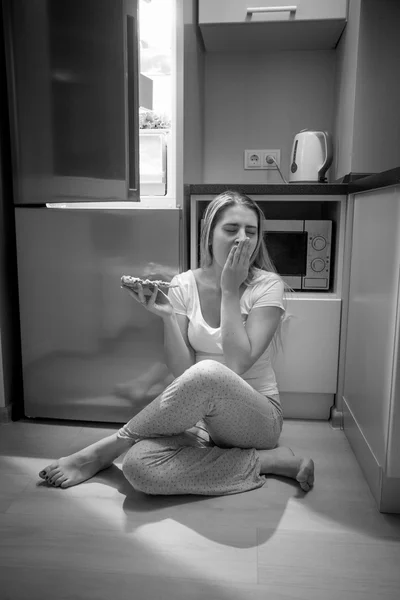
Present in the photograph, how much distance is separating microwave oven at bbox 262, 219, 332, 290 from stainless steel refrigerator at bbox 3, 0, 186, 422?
335 millimetres

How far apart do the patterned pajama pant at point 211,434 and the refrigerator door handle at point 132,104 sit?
0.55 meters

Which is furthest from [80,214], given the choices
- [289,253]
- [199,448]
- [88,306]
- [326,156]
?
[326,156]

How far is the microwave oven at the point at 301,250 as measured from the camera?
1.68 meters

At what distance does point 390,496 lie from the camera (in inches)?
46.4

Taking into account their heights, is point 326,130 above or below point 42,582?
above

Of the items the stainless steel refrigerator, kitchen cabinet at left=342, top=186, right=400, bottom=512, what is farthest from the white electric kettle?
the stainless steel refrigerator

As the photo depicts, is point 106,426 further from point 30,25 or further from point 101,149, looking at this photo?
point 30,25

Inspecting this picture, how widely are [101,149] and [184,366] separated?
652mm

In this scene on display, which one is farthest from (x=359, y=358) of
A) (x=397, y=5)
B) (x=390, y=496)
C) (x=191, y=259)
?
(x=397, y=5)

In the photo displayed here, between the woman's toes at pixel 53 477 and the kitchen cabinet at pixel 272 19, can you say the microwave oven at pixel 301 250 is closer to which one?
the kitchen cabinet at pixel 272 19

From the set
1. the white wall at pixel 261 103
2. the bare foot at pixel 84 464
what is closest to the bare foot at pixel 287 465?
the bare foot at pixel 84 464

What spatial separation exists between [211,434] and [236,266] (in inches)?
17.4

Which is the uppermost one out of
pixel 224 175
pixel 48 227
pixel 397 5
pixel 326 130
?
pixel 397 5

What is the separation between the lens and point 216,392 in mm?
1207
